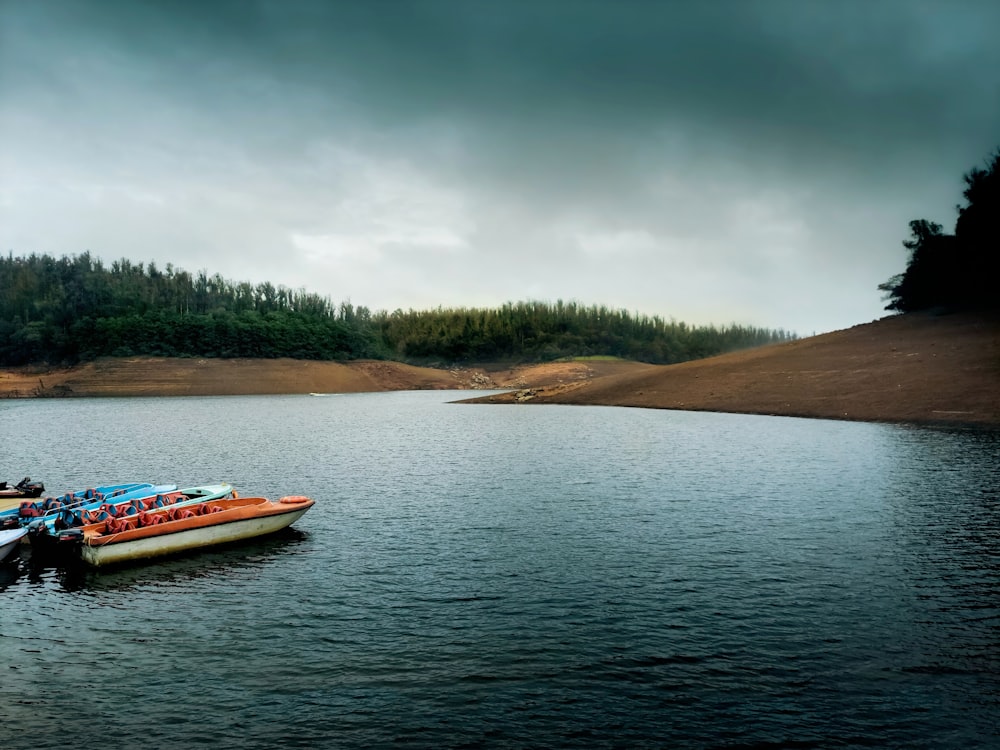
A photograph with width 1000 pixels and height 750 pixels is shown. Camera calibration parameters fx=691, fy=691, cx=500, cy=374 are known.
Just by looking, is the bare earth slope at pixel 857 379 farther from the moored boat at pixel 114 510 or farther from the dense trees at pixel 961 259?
the moored boat at pixel 114 510

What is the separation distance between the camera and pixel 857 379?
82.4 meters

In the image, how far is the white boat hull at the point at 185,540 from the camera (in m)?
24.2

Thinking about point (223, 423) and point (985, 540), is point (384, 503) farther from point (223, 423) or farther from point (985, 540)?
point (223, 423)

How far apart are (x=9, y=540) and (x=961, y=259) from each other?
117063 millimetres

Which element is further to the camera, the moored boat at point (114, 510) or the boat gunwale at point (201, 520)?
the moored boat at point (114, 510)

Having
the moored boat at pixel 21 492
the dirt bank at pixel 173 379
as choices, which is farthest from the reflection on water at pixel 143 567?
the dirt bank at pixel 173 379

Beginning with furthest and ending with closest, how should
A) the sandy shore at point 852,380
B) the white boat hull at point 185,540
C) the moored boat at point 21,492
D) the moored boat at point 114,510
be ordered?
the sandy shore at point 852,380 → the moored boat at point 21,492 → the moored boat at point 114,510 → the white boat hull at point 185,540

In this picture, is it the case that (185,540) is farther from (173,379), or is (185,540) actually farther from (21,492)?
(173,379)

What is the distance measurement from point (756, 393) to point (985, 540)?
65.7 m

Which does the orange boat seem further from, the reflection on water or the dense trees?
the dense trees

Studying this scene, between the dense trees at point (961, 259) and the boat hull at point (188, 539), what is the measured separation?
10205 centimetres

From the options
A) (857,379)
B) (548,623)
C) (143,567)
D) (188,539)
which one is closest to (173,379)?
(857,379)

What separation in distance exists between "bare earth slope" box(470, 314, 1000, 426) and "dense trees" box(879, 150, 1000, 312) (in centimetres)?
575

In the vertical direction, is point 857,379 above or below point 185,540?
above
